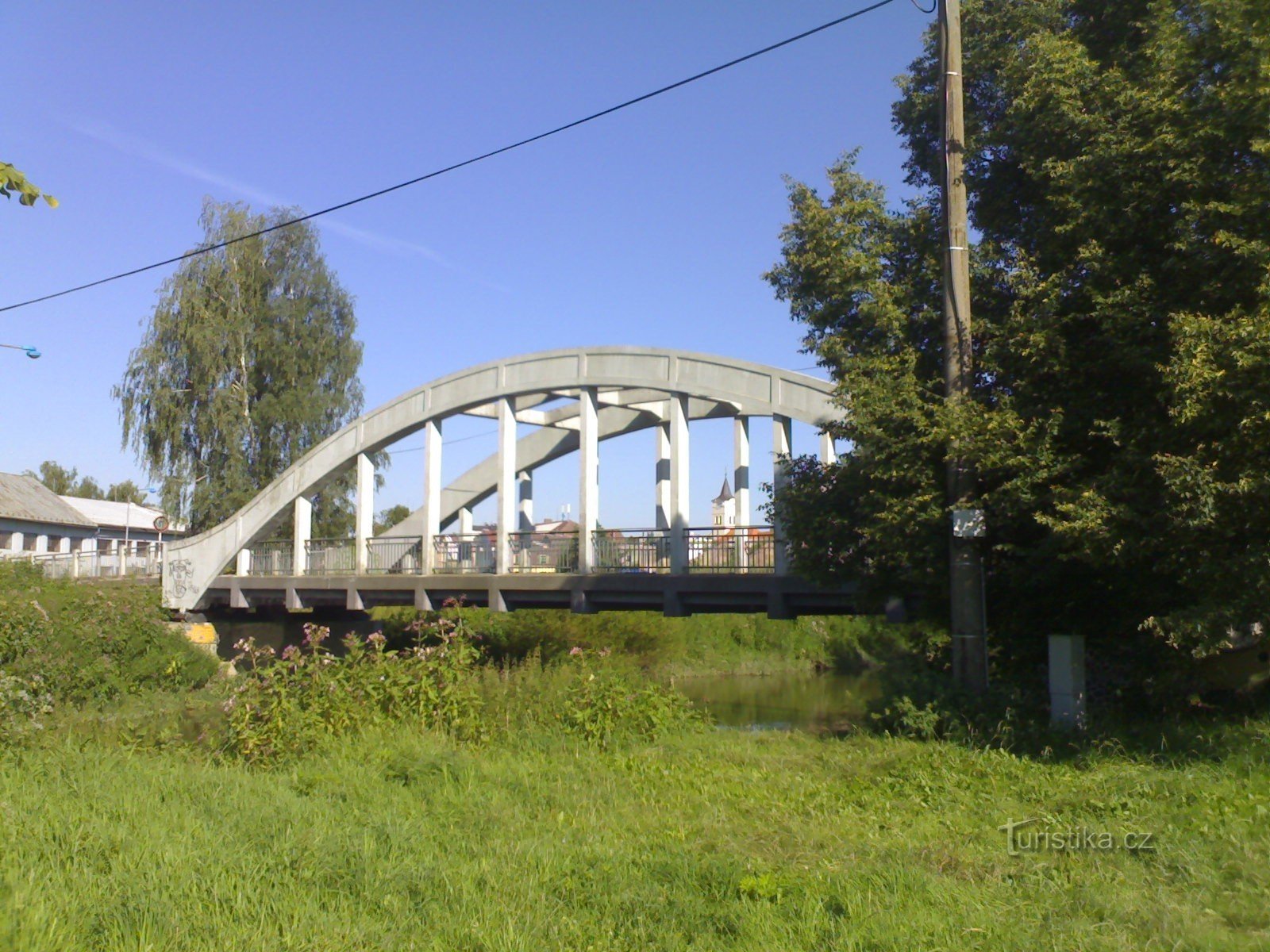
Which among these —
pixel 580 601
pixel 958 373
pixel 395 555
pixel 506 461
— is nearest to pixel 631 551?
pixel 580 601

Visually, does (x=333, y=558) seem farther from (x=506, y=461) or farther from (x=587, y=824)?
(x=587, y=824)

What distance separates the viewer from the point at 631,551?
2044cm

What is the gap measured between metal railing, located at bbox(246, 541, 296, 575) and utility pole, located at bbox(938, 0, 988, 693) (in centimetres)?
2248

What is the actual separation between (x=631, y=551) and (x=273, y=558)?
12.9 m

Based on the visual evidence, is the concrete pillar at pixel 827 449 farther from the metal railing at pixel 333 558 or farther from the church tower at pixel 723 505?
the church tower at pixel 723 505

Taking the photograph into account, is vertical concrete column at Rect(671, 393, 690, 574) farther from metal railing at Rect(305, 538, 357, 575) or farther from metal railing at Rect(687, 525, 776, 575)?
metal railing at Rect(305, 538, 357, 575)

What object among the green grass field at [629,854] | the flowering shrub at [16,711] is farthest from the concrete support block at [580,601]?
the green grass field at [629,854]

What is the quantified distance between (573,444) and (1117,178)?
796 inches

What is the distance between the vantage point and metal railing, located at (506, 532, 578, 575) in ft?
72.3

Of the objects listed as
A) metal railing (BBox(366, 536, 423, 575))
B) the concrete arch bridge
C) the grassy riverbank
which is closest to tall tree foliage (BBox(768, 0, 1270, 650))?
the grassy riverbank

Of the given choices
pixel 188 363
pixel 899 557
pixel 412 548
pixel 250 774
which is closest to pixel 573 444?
pixel 412 548

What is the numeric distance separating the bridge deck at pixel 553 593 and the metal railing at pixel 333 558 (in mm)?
836

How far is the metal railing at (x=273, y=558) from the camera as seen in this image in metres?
28.7

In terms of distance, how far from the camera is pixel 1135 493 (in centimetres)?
829
